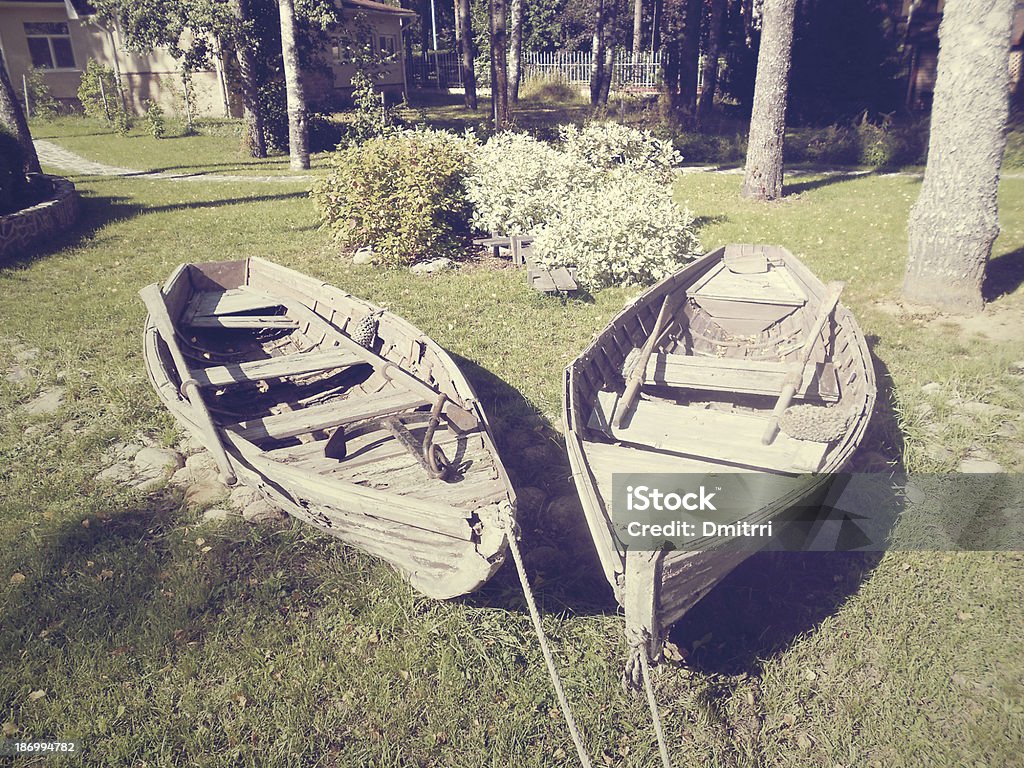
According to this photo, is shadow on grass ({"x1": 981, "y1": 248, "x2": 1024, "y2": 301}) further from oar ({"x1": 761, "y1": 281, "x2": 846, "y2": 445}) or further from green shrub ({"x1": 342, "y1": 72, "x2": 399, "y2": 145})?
green shrub ({"x1": 342, "y1": 72, "x2": 399, "y2": 145})

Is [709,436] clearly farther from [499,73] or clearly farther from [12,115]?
[499,73]

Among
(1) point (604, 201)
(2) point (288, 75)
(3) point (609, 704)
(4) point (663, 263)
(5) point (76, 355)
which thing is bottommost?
(3) point (609, 704)

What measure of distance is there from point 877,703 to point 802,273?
17.3 feet

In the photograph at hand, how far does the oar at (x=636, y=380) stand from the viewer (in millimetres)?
5680

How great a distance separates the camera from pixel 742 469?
485 cm

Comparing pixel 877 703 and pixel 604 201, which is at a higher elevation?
pixel 604 201

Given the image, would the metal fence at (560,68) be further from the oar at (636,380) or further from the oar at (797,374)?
the oar at (636,380)

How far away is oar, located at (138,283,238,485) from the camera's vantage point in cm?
498

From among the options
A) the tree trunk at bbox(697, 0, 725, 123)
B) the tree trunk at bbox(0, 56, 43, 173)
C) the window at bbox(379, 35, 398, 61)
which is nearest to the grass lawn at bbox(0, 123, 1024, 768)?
the tree trunk at bbox(0, 56, 43, 173)

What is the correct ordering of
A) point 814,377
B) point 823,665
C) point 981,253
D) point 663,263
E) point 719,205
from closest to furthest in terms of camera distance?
point 823,665 < point 814,377 < point 981,253 < point 663,263 < point 719,205

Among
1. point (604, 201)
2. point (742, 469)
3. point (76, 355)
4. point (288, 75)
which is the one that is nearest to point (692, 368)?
point (742, 469)

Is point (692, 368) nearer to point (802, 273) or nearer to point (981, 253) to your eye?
point (802, 273)

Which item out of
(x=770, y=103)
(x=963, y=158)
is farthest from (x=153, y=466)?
(x=770, y=103)

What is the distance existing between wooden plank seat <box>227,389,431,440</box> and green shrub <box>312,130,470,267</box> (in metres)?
6.16
